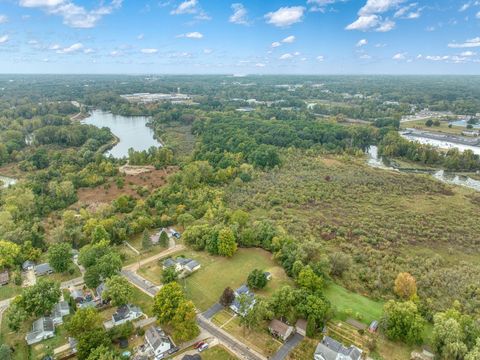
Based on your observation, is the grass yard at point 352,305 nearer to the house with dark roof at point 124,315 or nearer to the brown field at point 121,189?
the house with dark roof at point 124,315

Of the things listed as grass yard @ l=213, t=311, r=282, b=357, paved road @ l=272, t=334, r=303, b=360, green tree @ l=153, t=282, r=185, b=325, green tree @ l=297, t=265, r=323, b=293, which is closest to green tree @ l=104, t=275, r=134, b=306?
green tree @ l=153, t=282, r=185, b=325

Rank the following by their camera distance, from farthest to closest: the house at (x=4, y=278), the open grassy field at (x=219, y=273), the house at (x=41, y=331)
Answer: the house at (x=4, y=278)
the open grassy field at (x=219, y=273)
the house at (x=41, y=331)

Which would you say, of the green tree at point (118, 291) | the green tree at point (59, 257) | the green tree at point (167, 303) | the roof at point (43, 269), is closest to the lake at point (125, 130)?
the roof at point (43, 269)

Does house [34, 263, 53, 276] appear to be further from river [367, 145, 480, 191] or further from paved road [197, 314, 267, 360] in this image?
river [367, 145, 480, 191]

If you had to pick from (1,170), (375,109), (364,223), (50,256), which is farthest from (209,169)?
(375,109)

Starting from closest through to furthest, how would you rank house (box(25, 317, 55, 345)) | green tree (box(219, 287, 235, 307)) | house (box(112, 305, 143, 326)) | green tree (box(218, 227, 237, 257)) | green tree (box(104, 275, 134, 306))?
house (box(25, 317, 55, 345)), house (box(112, 305, 143, 326)), green tree (box(104, 275, 134, 306)), green tree (box(219, 287, 235, 307)), green tree (box(218, 227, 237, 257))

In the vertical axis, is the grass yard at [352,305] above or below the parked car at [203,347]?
below
